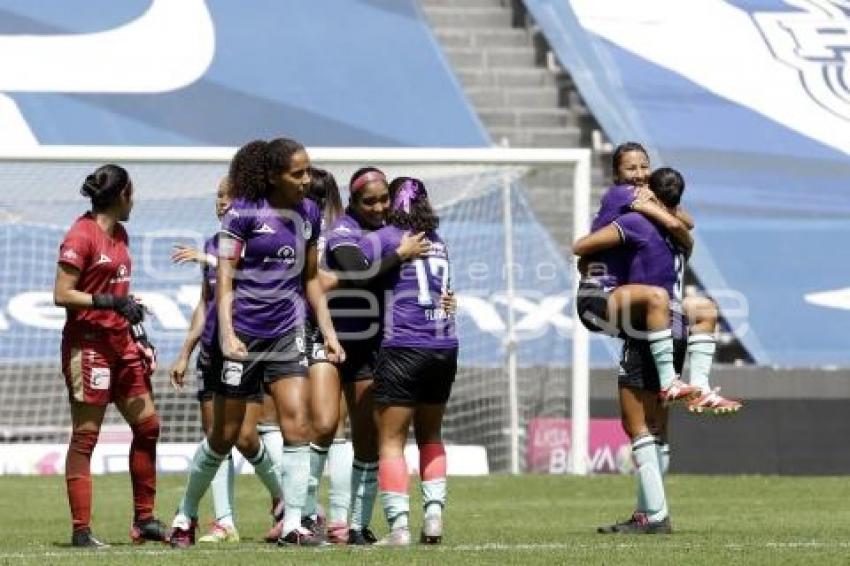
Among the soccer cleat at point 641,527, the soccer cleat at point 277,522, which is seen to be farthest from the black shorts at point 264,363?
the soccer cleat at point 641,527

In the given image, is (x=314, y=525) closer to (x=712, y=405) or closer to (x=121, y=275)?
(x=121, y=275)

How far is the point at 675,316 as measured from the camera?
12.5m

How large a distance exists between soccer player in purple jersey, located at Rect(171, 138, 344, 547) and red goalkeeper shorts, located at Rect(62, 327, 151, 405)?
837mm

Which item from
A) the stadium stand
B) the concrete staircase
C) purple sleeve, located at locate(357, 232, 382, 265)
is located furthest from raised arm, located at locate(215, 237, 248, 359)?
the concrete staircase

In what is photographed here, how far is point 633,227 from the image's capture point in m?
12.2

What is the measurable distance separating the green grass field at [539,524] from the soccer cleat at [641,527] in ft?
0.43

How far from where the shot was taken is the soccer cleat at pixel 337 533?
11896 millimetres

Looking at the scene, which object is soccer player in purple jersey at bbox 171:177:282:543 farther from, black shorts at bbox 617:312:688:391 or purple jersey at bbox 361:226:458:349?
black shorts at bbox 617:312:688:391

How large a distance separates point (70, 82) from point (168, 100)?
1333mm

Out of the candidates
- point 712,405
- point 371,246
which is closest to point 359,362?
point 371,246

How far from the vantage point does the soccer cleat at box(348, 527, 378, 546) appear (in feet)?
37.9

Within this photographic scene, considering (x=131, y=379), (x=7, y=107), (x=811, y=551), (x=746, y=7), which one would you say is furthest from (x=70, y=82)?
(x=811, y=551)

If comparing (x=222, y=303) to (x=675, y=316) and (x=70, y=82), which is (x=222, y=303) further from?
(x=70, y=82)

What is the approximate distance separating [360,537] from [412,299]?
1.41 metres
